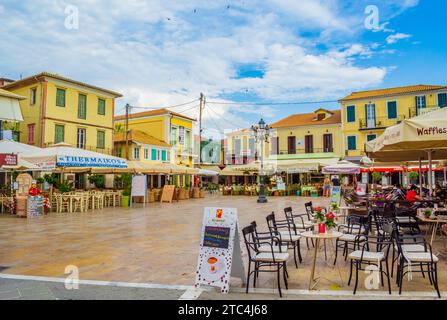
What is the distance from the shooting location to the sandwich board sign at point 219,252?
4.36 metres

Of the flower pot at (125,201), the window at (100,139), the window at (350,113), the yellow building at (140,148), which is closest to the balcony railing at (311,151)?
the window at (350,113)

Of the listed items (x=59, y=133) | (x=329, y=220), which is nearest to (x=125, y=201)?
(x=59, y=133)

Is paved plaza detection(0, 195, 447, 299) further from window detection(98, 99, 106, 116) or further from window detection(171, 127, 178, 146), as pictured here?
window detection(171, 127, 178, 146)

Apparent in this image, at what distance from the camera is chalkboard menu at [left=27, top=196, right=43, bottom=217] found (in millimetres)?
12250

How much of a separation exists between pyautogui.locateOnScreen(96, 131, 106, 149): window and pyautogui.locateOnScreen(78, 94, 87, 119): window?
1910mm

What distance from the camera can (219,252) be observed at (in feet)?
14.5

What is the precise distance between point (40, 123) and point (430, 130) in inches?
887

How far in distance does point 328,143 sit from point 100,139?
21726 mm

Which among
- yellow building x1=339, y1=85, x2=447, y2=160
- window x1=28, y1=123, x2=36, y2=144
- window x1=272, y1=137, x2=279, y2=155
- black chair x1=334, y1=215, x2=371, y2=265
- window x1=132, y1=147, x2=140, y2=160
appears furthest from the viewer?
window x1=272, y1=137, x2=279, y2=155

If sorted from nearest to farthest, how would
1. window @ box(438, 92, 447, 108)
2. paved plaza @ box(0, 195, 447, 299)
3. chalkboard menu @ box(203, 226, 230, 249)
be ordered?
paved plaza @ box(0, 195, 447, 299)
chalkboard menu @ box(203, 226, 230, 249)
window @ box(438, 92, 447, 108)

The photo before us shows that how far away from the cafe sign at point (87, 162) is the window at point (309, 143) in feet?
82.2

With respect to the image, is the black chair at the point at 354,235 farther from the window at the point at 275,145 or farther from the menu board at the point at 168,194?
the window at the point at 275,145

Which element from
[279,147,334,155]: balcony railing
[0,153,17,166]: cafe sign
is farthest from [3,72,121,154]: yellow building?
[279,147,334,155]: balcony railing
